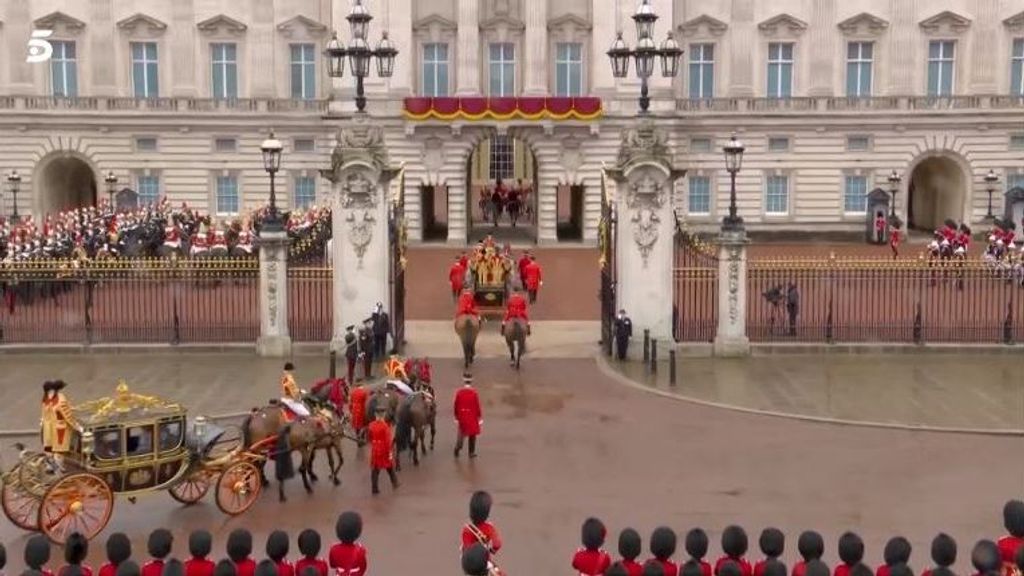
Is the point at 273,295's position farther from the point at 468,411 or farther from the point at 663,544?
the point at 663,544

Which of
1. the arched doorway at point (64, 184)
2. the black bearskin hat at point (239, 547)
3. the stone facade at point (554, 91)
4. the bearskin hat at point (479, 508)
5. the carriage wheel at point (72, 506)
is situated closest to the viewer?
the black bearskin hat at point (239, 547)

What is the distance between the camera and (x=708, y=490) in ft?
57.7

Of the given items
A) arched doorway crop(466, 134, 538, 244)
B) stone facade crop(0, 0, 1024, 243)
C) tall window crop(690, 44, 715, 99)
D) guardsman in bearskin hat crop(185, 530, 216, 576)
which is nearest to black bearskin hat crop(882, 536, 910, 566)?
guardsman in bearskin hat crop(185, 530, 216, 576)

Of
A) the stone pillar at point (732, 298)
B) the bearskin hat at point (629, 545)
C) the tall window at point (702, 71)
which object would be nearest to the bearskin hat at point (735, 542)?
the bearskin hat at point (629, 545)

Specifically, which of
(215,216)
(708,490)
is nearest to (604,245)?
(708,490)

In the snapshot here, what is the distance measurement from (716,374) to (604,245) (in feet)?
16.1

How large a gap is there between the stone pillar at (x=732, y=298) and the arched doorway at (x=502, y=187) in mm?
26978

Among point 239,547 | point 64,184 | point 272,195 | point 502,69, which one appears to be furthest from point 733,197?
point 64,184

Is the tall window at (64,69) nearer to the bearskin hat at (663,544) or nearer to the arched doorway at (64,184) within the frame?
the arched doorway at (64,184)

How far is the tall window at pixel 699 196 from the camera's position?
5231 cm

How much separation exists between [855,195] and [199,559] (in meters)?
44.1

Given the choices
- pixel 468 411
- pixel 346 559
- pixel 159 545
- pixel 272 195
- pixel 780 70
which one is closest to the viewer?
pixel 159 545

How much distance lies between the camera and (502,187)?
63.3 meters

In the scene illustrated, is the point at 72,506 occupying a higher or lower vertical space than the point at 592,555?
lower
